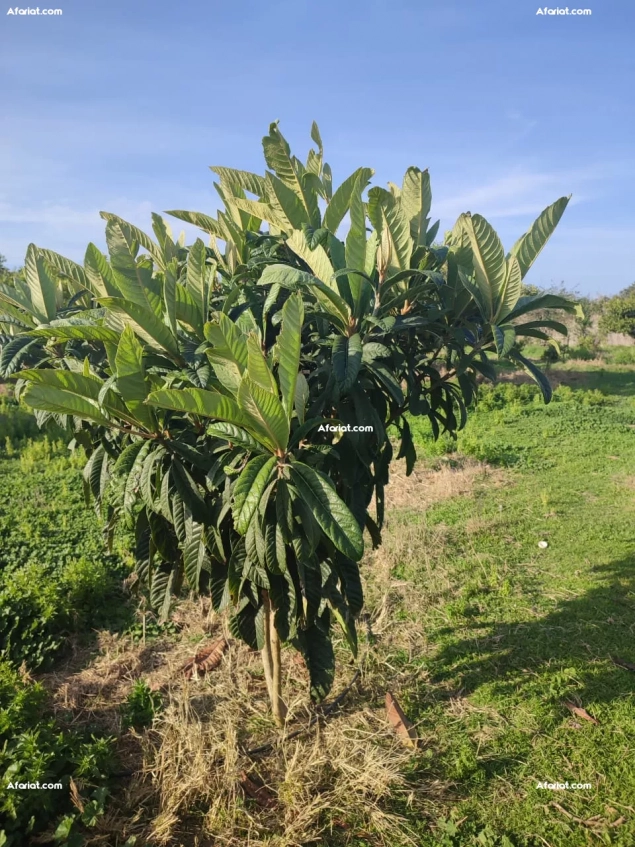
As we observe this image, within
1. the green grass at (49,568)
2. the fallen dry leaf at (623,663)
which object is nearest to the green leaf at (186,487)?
the green grass at (49,568)

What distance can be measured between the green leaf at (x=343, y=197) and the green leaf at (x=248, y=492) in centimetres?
63

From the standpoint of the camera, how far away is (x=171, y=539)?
6.95 feet

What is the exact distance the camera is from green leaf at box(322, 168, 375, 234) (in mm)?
1627

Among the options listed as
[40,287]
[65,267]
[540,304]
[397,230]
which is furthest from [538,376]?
[40,287]

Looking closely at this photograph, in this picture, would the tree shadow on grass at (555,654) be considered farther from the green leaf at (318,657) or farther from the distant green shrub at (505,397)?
the distant green shrub at (505,397)

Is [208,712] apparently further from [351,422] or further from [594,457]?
[594,457]

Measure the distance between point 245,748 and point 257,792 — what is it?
21cm

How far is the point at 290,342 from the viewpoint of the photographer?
1398 mm

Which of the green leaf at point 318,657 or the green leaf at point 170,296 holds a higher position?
the green leaf at point 170,296

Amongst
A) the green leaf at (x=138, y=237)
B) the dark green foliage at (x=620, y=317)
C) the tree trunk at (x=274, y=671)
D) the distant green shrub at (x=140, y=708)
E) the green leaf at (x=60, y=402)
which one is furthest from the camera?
the dark green foliage at (x=620, y=317)

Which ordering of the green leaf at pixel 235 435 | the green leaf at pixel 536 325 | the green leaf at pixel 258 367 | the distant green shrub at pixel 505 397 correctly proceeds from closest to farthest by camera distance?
the green leaf at pixel 258 367 → the green leaf at pixel 235 435 → the green leaf at pixel 536 325 → the distant green shrub at pixel 505 397

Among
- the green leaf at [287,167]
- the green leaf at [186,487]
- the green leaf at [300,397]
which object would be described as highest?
the green leaf at [287,167]

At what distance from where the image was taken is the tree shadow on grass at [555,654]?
9.82 feet

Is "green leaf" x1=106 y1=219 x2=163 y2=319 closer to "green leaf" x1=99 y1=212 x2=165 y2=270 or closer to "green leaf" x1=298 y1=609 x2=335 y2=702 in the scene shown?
"green leaf" x1=99 y1=212 x2=165 y2=270
